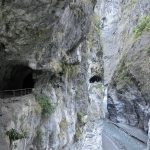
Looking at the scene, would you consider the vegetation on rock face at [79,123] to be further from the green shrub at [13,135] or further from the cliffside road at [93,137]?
the green shrub at [13,135]

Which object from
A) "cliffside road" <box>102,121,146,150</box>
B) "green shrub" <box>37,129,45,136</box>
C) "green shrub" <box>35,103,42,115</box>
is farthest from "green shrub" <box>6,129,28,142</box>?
"cliffside road" <box>102,121,146,150</box>

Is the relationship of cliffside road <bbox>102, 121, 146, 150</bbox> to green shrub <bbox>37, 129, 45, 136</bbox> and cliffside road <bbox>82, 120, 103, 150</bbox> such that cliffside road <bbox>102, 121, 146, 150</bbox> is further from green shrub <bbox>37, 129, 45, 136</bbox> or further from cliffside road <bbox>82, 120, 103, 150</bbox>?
green shrub <bbox>37, 129, 45, 136</bbox>

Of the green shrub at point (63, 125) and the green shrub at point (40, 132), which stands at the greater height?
the green shrub at point (40, 132)

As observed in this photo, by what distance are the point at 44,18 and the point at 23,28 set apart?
2.81 feet

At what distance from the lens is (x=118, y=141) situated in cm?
3378

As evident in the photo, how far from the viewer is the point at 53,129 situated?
14.0 m

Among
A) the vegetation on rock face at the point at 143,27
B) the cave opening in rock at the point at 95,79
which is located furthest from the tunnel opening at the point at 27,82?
the vegetation on rock face at the point at 143,27

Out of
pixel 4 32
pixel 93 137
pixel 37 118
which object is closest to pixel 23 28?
pixel 4 32

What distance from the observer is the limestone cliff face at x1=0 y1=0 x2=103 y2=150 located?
28.4 feet

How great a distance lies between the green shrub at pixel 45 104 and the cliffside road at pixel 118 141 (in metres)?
19.3

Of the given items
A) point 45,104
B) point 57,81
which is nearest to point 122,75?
point 57,81

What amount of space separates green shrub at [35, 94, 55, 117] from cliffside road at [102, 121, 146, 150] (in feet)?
63.5

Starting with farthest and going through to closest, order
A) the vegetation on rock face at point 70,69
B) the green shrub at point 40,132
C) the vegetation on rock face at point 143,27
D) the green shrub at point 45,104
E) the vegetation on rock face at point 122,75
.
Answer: the vegetation on rock face at point 143,27 < the vegetation on rock face at point 122,75 < the vegetation on rock face at point 70,69 < the green shrub at point 45,104 < the green shrub at point 40,132

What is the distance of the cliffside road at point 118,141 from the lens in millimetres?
31636
